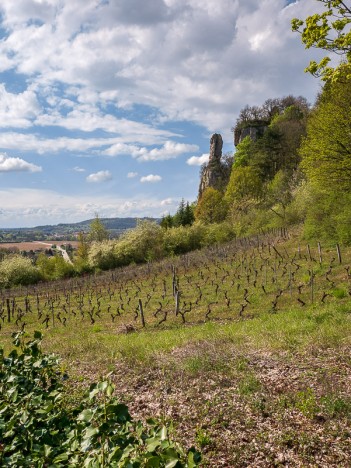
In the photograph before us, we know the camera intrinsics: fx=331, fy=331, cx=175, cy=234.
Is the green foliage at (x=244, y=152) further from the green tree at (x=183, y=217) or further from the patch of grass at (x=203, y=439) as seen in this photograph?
the patch of grass at (x=203, y=439)

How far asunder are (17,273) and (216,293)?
37596 mm

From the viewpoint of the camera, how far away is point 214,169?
75750mm

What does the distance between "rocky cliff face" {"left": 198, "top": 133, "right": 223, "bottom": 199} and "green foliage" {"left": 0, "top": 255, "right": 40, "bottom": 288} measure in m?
39.0

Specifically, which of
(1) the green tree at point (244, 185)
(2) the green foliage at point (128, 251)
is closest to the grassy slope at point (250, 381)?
(2) the green foliage at point (128, 251)

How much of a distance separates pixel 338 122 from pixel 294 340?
15.3 metres

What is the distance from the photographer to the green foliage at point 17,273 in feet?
154

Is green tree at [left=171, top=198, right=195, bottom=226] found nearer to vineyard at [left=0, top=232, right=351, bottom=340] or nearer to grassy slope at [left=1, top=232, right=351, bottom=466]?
vineyard at [left=0, top=232, right=351, bottom=340]

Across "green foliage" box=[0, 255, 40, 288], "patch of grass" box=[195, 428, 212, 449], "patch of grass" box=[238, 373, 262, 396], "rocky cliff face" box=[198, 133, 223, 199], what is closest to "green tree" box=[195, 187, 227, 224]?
"rocky cliff face" box=[198, 133, 223, 199]

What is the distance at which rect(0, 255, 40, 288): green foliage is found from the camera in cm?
4688

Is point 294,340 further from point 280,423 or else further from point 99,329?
point 99,329

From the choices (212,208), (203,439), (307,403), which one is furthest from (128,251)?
(203,439)

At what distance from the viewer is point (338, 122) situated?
749 inches

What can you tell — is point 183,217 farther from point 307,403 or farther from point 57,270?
point 307,403

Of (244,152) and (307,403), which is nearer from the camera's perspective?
(307,403)
